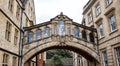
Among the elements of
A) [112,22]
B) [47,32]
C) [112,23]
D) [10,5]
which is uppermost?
[10,5]

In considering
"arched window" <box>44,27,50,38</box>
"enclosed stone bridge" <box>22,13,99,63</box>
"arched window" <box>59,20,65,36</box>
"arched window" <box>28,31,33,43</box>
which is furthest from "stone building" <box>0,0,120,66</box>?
"arched window" <box>44,27,50,38</box>

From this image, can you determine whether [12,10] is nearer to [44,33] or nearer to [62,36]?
[44,33]

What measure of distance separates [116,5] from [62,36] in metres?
6.68

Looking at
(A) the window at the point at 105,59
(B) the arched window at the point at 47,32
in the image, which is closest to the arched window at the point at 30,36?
(B) the arched window at the point at 47,32

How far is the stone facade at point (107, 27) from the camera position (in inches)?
539

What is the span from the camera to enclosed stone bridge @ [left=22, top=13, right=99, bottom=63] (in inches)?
656

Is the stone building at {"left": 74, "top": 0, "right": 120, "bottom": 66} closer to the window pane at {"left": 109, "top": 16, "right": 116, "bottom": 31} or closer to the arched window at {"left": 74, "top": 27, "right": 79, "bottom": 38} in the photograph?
the window pane at {"left": 109, "top": 16, "right": 116, "bottom": 31}

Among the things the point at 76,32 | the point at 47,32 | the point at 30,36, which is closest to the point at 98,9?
the point at 76,32

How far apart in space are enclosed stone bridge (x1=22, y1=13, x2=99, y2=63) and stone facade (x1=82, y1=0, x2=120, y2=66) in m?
1.28

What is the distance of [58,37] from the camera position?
17.0 meters

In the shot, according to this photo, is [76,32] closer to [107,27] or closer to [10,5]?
[107,27]

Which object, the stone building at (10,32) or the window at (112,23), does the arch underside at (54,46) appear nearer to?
the stone building at (10,32)

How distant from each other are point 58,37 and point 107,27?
5.43 m

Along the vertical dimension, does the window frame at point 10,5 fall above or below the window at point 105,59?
above
